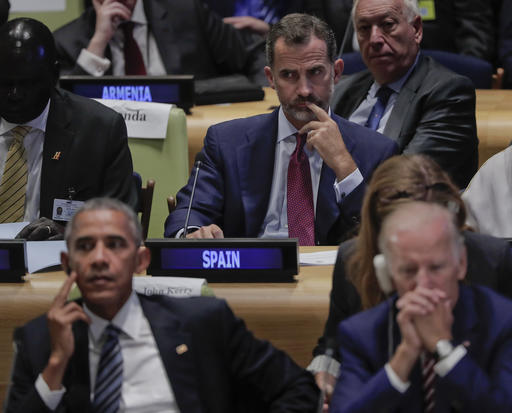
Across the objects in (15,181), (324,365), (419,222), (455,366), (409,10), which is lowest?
(324,365)

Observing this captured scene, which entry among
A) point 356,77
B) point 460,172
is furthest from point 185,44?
point 460,172

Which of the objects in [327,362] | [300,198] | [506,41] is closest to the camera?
[327,362]

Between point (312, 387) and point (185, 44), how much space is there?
322 centimetres

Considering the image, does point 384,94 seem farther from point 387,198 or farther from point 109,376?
point 109,376

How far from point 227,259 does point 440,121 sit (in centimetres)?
160

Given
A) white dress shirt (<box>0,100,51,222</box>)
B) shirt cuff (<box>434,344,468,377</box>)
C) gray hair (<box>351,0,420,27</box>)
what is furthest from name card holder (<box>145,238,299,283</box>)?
gray hair (<box>351,0,420,27</box>)

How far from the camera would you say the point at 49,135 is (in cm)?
362

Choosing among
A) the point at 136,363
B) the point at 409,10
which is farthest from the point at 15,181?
the point at 409,10

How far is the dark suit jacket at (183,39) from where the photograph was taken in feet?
17.0

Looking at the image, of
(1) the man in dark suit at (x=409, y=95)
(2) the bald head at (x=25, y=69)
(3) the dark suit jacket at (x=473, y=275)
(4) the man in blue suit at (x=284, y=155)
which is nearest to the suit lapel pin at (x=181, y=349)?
(3) the dark suit jacket at (x=473, y=275)

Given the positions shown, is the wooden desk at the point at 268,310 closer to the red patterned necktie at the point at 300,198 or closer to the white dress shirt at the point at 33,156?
the red patterned necktie at the point at 300,198

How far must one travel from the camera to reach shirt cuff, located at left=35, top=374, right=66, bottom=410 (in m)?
2.24

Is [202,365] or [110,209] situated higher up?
[110,209]

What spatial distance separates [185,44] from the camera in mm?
5352
